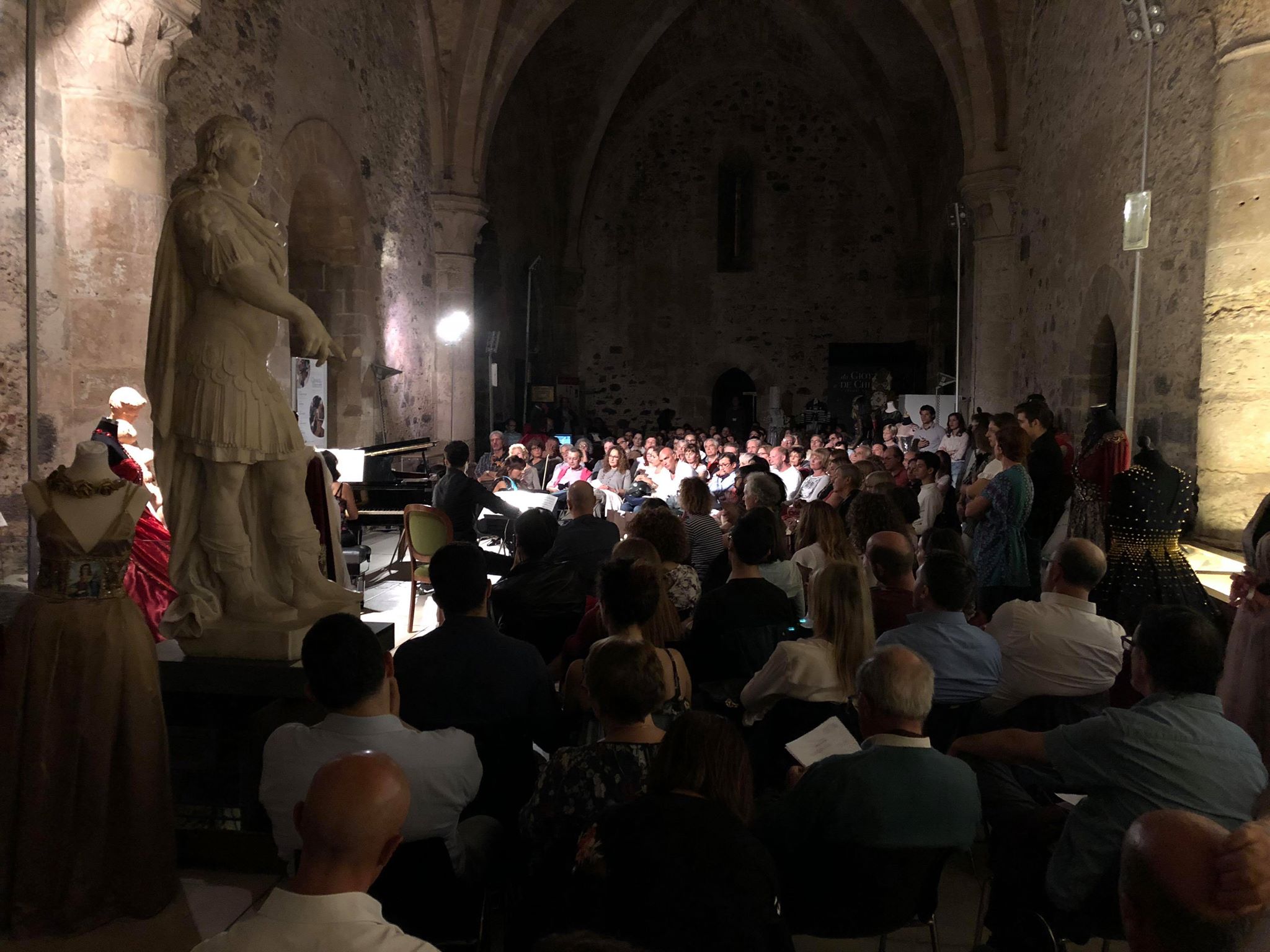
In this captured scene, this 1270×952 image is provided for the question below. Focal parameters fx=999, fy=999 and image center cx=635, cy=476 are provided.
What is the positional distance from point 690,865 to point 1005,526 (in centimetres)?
371

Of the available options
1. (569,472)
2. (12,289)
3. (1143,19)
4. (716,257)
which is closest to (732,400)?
(716,257)

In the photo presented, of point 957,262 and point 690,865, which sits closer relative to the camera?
point 690,865

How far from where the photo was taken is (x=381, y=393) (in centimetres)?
1098

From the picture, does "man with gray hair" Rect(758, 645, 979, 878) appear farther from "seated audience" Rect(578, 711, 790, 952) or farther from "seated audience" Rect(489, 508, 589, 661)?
"seated audience" Rect(489, 508, 589, 661)

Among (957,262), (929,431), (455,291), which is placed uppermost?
(957,262)

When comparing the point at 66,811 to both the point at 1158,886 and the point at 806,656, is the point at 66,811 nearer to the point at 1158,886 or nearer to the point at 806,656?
the point at 806,656

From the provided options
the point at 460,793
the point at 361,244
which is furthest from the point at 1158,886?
the point at 361,244

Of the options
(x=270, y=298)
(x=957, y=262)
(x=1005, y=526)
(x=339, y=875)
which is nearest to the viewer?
(x=339, y=875)

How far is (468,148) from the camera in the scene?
41.1ft

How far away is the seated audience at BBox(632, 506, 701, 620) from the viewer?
12.7 feet

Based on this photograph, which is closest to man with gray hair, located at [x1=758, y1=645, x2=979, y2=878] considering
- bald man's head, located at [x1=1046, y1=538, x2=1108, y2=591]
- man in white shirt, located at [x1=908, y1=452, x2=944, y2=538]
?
bald man's head, located at [x1=1046, y1=538, x2=1108, y2=591]

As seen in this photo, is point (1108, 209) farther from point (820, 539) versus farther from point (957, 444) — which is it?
point (820, 539)

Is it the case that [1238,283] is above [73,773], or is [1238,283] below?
above

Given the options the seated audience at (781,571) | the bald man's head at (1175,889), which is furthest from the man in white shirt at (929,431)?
the bald man's head at (1175,889)
